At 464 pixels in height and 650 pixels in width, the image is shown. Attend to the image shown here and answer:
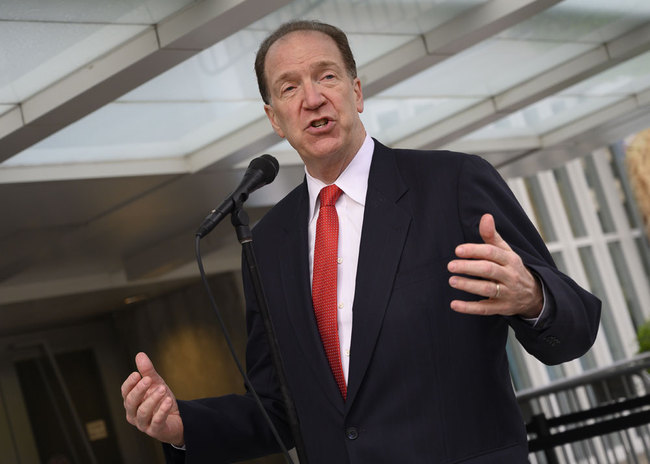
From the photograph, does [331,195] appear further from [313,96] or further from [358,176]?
[313,96]

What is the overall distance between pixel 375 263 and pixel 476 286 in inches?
16.1

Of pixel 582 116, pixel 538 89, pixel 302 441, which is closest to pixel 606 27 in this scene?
pixel 538 89

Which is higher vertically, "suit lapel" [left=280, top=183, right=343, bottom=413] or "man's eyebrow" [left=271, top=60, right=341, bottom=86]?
"man's eyebrow" [left=271, top=60, right=341, bottom=86]

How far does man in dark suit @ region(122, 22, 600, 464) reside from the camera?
1.92m

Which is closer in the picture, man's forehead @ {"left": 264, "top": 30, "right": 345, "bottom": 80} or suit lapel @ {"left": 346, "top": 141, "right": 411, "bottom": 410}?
suit lapel @ {"left": 346, "top": 141, "right": 411, "bottom": 410}

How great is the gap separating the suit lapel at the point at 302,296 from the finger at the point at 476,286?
0.50 metres

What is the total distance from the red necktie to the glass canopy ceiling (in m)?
2.27

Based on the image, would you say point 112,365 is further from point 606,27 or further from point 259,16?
point 606,27

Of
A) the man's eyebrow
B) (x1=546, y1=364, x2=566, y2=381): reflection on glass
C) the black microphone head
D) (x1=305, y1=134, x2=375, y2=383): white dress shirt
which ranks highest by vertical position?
the man's eyebrow

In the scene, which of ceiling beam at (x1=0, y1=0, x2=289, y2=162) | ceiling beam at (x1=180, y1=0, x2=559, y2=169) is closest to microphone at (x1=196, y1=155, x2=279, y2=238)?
ceiling beam at (x1=0, y1=0, x2=289, y2=162)

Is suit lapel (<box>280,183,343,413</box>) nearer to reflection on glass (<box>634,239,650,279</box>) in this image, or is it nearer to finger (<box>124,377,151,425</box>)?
finger (<box>124,377,151,425</box>)

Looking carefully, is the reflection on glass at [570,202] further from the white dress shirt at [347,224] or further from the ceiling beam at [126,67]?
the white dress shirt at [347,224]

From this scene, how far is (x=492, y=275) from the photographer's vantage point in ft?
5.27

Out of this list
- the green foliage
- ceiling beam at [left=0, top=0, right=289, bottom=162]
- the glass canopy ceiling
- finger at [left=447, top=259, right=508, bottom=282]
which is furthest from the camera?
the green foliage
